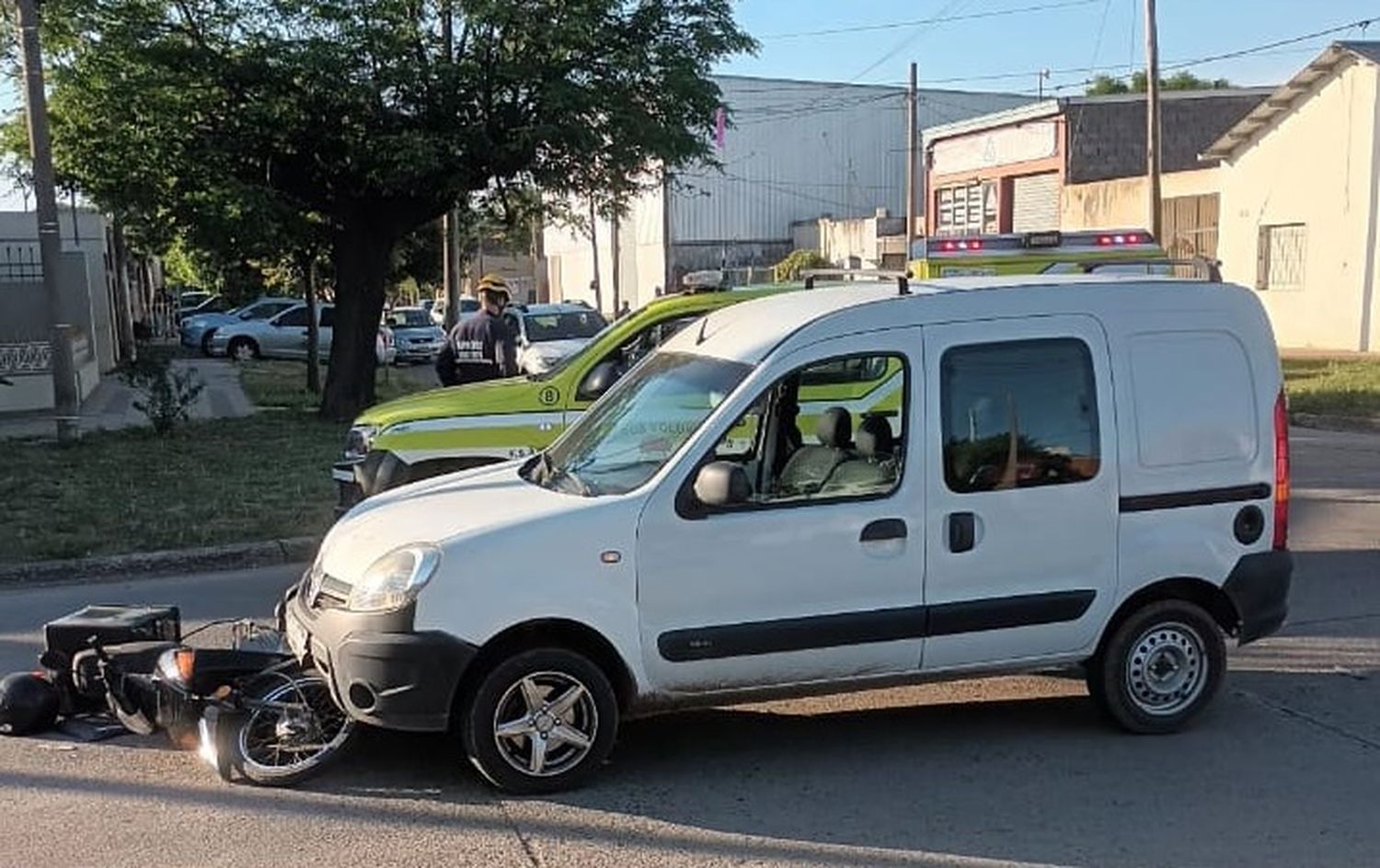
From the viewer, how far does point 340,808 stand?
4941 mm

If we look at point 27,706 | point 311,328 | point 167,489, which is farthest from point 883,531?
point 311,328

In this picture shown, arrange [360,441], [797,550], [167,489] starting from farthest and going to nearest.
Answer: [167,489], [360,441], [797,550]

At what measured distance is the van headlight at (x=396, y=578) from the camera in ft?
15.9

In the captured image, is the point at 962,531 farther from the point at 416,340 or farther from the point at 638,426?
the point at 416,340

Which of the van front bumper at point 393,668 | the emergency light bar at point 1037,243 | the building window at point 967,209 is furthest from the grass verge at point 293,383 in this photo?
the building window at point 967,209

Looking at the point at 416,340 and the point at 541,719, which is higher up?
the point at 416,340

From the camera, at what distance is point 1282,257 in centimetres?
2642

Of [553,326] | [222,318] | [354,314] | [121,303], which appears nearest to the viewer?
[354,314]

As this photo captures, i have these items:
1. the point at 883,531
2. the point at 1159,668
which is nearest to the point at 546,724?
the point at 883,531

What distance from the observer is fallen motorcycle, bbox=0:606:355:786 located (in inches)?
206

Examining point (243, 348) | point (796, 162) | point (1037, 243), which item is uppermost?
point (796, 162)

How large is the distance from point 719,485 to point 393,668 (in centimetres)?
136

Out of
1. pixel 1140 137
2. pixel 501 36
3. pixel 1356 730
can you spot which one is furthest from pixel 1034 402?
pixel 1140 137

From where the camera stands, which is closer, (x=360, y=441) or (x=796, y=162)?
(x=360, y=441)
